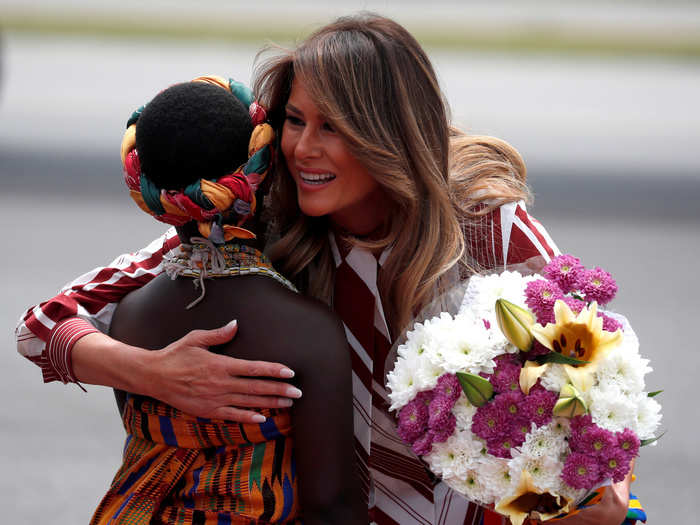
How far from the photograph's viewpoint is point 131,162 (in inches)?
77.6

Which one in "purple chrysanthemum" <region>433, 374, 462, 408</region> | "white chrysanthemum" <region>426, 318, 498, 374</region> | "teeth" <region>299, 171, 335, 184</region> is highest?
"teeth" <region>299, 171, 335, 184</region>

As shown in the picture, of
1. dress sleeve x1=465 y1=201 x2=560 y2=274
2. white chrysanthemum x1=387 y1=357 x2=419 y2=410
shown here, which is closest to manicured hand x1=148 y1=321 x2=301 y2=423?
white chrysanthemum x1=387 y1=357 x2=419 y2=410

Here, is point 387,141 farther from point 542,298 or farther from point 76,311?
point 76,311

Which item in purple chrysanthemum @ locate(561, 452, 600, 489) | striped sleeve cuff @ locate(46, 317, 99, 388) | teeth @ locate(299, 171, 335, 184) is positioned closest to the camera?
purple chrysanthemum @ locate(561, 452, 600, 489)

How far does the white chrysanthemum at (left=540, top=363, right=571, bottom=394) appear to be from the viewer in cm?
172

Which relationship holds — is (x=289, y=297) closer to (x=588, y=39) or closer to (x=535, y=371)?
(x=535, y=371)

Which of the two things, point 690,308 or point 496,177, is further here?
point 690,308

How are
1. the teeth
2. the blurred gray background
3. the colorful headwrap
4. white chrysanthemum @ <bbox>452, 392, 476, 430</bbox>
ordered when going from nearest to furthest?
white chrysanthemum @ <bbox>452, 392, 476, 430</bbox>, the colorful headwrap, the teeth, the blurred gray background

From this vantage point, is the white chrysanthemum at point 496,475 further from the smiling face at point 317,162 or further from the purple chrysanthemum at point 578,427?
the smiling face at point 317,162

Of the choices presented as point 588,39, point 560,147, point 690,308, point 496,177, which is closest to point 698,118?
point 560,147

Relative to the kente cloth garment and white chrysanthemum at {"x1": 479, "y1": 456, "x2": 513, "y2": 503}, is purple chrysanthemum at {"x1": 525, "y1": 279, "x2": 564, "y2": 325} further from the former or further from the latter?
the kente cloth garment

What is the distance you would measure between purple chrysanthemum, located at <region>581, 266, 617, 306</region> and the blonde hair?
0.49 meters

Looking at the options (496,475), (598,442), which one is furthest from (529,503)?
(598,442)

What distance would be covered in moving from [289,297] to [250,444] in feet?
1.02
